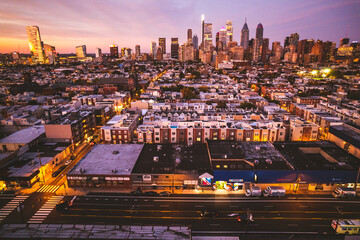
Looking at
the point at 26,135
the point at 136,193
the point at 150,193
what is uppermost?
the point at 26,135

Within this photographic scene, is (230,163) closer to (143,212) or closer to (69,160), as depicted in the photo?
(143,212)

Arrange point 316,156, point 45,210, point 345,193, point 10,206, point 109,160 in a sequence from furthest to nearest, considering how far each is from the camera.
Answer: point 316,156
point 109,160
point 345,193
point 10,206
point 45,210

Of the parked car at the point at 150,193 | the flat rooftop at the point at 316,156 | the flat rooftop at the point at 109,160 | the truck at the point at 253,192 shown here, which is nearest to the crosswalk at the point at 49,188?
the flat rooftop at the point at 109,160

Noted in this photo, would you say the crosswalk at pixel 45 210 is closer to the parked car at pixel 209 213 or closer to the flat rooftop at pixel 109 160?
the flat rooftop at pixel 109 160

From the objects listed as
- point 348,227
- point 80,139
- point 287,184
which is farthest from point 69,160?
point 348,227

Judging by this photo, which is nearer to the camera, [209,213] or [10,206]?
[209,213]

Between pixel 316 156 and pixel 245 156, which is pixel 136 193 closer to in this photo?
pixel 245 156

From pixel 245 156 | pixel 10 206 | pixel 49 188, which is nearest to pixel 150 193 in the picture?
pixel 49 188
